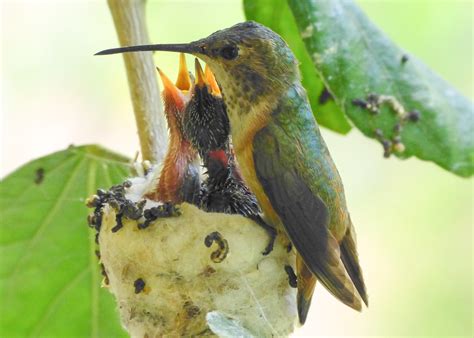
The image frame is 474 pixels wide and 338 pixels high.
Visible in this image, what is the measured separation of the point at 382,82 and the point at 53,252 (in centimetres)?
146

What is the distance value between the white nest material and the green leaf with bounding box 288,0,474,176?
51cm

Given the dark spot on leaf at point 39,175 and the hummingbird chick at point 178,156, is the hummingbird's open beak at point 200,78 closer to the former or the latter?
the hummingbird chick at point 178,156

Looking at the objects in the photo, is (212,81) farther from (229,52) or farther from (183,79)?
(229,52)

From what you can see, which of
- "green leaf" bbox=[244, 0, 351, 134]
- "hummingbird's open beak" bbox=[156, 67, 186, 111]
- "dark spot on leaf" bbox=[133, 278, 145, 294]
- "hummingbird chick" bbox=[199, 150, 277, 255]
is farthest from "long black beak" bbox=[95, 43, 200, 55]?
"dark spot on leaf" bbox=[133, 278, 145, 294]

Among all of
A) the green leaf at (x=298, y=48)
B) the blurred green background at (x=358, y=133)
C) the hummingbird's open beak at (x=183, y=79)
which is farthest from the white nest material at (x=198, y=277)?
the blurred green background at (x=358, y=133)

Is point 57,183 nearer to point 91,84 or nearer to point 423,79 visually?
point 423,79

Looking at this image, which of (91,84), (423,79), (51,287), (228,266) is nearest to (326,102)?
(423,79)

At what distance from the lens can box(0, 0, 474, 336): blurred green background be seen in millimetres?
5336

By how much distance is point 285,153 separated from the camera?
8.53 ft

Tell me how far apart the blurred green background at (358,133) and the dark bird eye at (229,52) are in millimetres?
2106

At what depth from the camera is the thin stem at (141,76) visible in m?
2.63

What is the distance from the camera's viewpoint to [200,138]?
3.10 metres

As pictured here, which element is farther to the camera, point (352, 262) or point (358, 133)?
point (358, 133)

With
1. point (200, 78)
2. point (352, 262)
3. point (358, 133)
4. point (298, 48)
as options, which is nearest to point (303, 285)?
point (352, 262)
